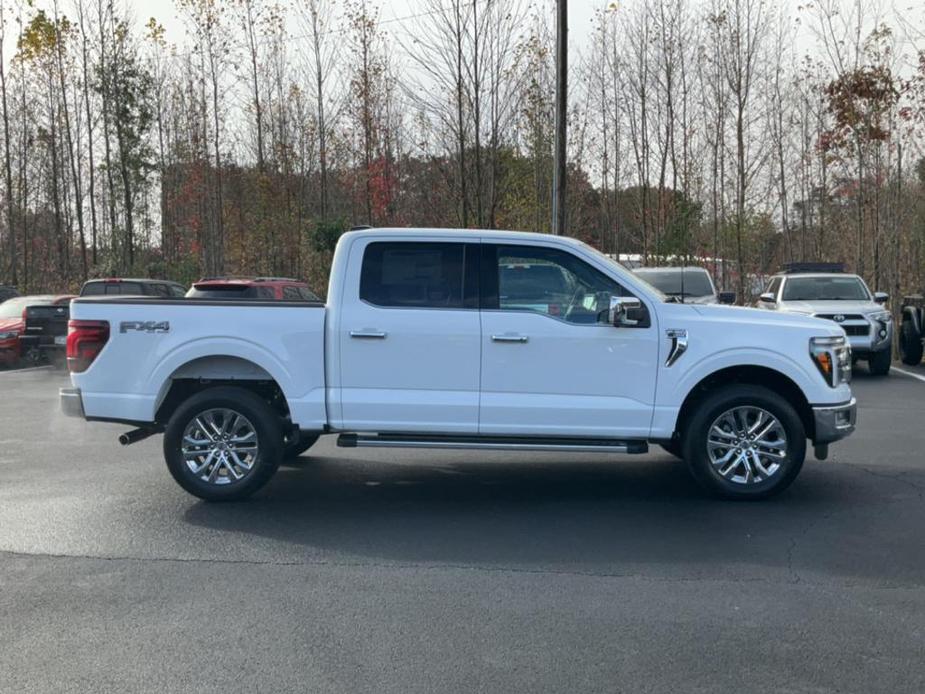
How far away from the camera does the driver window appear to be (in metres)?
7.78

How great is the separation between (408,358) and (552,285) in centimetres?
122

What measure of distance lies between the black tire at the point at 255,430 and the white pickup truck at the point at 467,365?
0.01 metres

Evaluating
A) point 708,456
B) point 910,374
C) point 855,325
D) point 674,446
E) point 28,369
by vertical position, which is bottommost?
point 28,369

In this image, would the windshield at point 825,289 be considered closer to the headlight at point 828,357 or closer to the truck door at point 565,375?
the headlight at point 828,357

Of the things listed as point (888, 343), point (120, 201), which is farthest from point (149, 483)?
point (120, 201)

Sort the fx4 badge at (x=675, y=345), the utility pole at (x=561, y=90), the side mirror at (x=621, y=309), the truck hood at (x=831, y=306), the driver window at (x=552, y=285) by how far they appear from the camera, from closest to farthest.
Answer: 1. the side mirror at (x=621, y=309)
2. the fx4 badge at (x=675, y=345)
3. the driver window at (x=552, y=285)
4. the truck hood at (x=831, y=306)
5. the utility pole at (x=561, y=90)

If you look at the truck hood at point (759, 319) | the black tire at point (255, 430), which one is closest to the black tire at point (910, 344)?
the truck hood at point (759, 319)

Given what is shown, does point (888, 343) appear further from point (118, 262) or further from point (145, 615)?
point (118, 262)

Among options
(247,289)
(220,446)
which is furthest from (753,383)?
(247,289)

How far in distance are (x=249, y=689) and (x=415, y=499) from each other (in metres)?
3.73

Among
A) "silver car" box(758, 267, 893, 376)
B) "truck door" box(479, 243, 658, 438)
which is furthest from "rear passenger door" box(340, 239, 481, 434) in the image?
"silver car" box(758, 267, 893, 376)

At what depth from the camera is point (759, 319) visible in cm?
790

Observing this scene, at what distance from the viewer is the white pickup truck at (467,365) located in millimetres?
7668

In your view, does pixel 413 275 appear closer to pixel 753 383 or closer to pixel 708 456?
pixel 708 456
